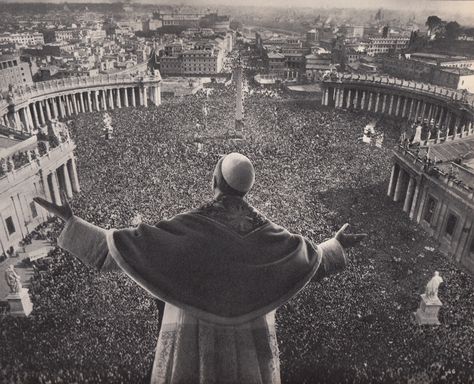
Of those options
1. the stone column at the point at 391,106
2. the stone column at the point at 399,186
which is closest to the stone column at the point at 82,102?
the stone column at the point at 391,106

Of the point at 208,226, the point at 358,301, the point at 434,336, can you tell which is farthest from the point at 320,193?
the point at 208,226

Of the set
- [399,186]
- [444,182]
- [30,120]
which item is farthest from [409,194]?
[30,120]

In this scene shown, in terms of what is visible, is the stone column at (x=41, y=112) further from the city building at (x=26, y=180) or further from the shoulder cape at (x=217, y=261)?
the shoulder cape at (x=217, y=261)

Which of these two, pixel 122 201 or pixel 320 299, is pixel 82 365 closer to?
pixel 320 299

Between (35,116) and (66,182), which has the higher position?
(66,182)

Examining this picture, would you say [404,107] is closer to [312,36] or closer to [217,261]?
[217,261]
